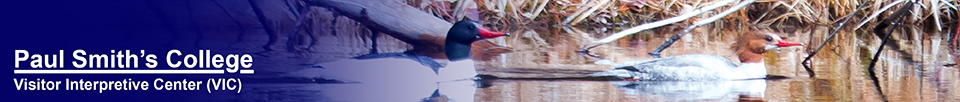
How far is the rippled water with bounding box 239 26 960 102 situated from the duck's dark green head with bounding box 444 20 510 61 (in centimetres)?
5

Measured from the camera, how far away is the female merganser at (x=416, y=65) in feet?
6.72

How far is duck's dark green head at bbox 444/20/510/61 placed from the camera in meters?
2.06

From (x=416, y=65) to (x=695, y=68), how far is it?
63 cm

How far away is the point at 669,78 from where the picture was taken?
2.07 metres

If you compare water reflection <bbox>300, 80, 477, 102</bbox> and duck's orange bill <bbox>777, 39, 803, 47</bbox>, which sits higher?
duck's orange bill <bbox>777, 39, 803, 47</bbox>

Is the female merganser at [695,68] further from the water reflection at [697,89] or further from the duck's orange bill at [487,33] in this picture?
the duck's orange bill at [487,33]

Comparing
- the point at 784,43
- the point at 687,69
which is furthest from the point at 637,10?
the point at 784,43

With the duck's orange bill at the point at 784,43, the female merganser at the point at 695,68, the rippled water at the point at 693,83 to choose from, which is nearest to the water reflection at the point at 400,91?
the rippled water at the point at 693,83

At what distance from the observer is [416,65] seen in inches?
81.4

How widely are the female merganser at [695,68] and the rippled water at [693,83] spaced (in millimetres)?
15

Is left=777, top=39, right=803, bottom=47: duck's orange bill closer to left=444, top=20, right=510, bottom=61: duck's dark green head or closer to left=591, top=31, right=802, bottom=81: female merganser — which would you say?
left=591, top=31, right=802, bottom=81: female merganser

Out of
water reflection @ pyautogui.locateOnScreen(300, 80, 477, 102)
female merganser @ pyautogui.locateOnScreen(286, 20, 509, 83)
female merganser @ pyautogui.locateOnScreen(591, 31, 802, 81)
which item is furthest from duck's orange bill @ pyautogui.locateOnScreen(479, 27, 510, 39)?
female merganser @ pyautogui.locateOnScreen(591, 31, 802, 81)

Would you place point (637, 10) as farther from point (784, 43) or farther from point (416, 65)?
point (416, 65)

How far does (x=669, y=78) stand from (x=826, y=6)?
17.4 inches
